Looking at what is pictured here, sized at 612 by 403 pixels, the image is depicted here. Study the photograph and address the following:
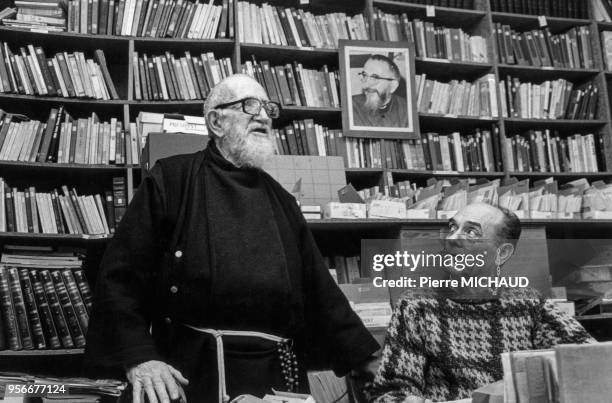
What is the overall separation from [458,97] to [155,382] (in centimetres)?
297

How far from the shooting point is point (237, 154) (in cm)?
203

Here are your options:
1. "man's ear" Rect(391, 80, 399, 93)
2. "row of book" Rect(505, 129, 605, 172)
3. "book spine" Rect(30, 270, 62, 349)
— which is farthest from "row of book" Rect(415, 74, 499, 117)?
"book spine" Rect(30, 270, 62, 349)

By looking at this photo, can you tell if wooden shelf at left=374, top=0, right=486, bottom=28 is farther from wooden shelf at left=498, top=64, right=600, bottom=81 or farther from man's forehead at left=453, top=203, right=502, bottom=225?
man's forehead at left=453, top=203, right=502, bottom=225

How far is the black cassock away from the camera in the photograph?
1.66 meters

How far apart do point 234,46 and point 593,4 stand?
7.85 feet

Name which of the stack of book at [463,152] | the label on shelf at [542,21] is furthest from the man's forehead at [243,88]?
the label on shelf at [542,21]

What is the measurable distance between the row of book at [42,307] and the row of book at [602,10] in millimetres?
3531

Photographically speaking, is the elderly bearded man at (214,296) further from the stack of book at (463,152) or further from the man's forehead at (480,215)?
the stack of book at (463,152)

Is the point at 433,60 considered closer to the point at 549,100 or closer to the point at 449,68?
the point at 449,68

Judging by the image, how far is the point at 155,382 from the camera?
1497 millimetres

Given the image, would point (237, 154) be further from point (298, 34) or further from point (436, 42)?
point (436, 42)

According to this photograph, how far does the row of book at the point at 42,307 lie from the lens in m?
2.79

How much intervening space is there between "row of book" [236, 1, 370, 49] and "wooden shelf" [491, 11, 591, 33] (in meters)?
0.92

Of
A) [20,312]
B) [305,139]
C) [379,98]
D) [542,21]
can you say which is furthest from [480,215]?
[542,21]
